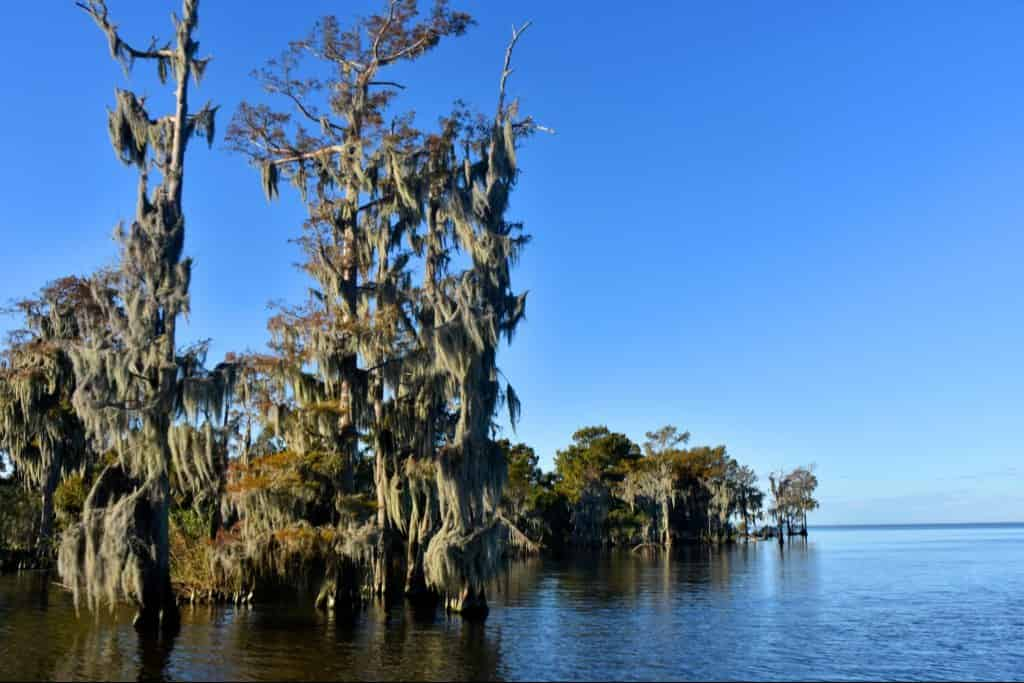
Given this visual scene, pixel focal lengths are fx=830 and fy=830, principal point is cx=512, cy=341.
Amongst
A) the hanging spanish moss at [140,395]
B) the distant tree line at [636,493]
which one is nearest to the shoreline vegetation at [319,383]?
the hanging spanish moss at [140,395]

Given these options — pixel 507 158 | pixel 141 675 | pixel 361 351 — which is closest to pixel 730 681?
pixel 141 675

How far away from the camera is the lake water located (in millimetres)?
17828

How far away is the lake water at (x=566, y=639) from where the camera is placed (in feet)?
58.5

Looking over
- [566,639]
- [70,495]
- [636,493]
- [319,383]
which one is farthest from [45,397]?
[636,493]

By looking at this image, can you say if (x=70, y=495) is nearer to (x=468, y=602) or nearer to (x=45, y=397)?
(x=45, y=397)

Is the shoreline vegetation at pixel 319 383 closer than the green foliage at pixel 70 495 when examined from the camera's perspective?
Yes

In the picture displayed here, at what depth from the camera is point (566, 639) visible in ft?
73.9

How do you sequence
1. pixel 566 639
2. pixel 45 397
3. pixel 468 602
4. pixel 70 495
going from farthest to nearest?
pixel 70 495 → pixel 45 397 → pixel 468 602 → pixel 566 639

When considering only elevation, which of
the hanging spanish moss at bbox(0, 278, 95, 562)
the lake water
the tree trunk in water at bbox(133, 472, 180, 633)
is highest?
the hanging spanish moss at bbox(0, 278, 95, 562)

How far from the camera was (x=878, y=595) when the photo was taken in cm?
3653

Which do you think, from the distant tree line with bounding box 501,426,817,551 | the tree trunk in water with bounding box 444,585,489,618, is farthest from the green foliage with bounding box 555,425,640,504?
the tree trunk in water with bounding box 444,585,489,618

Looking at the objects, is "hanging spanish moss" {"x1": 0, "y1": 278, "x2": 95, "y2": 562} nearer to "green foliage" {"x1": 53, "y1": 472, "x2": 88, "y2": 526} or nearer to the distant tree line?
"green foliage" {"x1": 53, "y1": 472, "x2": 88, "y2": 526}

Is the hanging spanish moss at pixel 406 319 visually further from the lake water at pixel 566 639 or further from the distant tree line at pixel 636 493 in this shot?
the distant tree line at pixel 636 493

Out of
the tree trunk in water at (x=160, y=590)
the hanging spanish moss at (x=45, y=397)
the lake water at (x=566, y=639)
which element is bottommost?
the lake water at (x=566, y=639)
